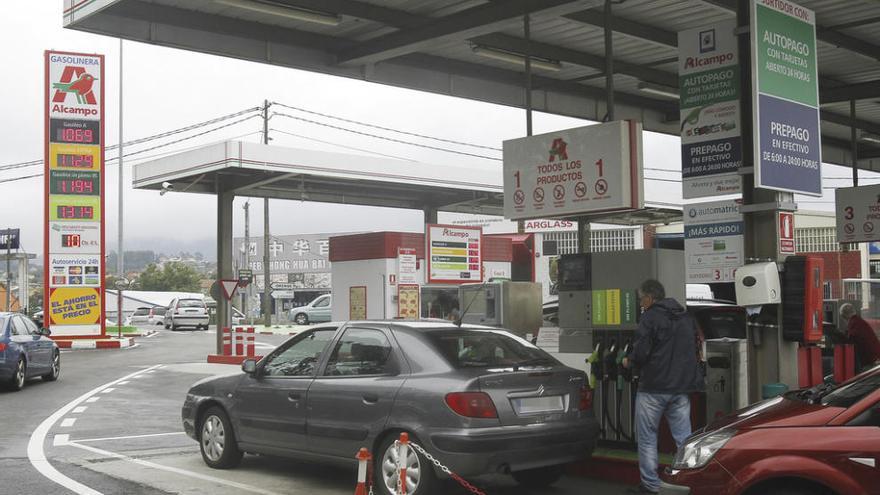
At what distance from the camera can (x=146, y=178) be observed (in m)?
28.6

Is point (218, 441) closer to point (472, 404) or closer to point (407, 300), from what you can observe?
point (472, 404)

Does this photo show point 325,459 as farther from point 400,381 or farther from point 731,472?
point 731,472

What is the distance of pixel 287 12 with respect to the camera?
11070mm

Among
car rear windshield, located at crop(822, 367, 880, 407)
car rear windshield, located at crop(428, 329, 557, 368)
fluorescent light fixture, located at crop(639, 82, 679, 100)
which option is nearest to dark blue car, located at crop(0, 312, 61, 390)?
car rear windshield, located at crop(428, 329, 557, 368)

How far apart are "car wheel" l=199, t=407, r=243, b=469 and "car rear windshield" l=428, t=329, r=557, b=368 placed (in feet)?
8.64

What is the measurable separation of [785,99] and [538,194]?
11.4ft

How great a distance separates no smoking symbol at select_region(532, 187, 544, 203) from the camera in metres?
11.3

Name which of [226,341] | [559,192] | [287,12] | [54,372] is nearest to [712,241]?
[559,192]

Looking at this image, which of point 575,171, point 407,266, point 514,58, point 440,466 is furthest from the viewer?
point 407,266

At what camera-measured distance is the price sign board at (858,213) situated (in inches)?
671

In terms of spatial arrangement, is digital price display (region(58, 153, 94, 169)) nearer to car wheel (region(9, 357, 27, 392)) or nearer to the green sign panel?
car wheel (region(9, 357, 27, 392))

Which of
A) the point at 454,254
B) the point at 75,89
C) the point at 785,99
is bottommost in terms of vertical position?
the point at 454,254

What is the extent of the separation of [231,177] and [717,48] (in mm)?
20033

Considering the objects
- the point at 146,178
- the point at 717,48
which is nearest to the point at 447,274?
the point at 146,178
